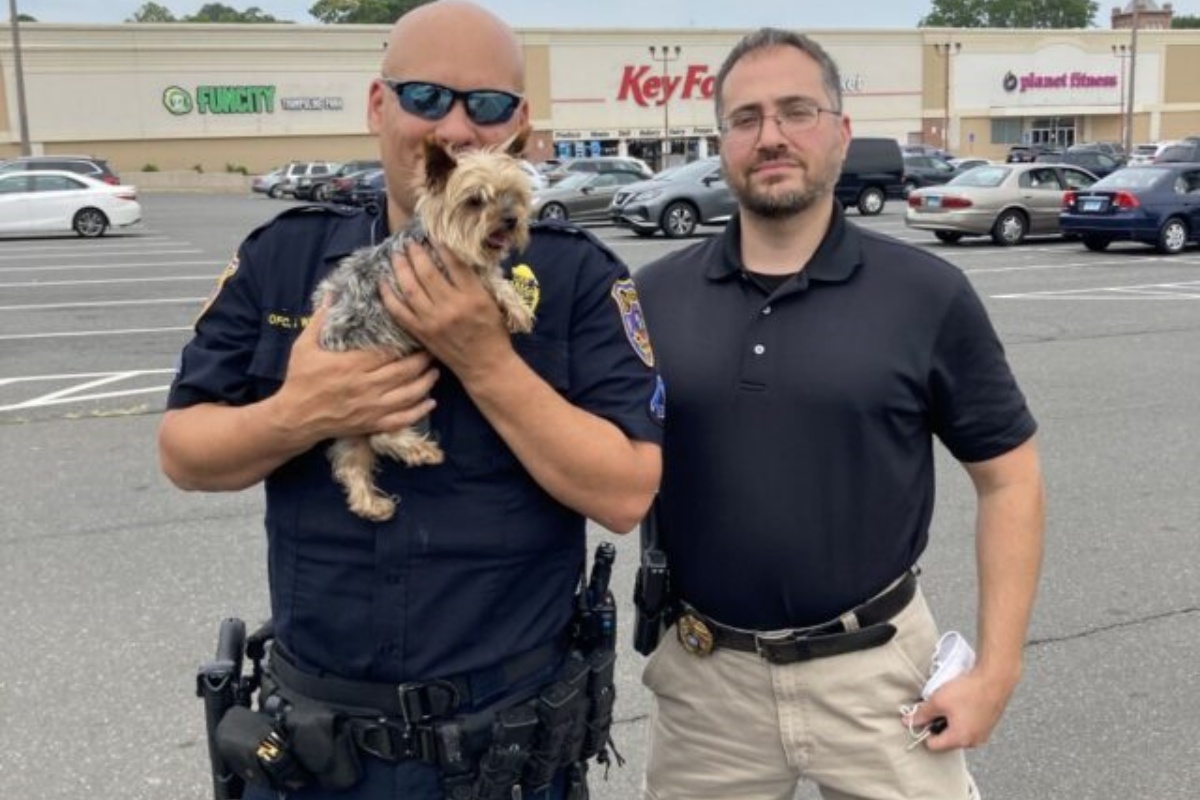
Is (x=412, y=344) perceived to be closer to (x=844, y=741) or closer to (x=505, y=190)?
(x=505, y=190)

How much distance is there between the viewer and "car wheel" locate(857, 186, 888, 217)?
98.0 feet

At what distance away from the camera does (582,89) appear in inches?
2315

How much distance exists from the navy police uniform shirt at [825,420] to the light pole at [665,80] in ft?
191

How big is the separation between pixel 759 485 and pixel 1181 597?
10.8ft

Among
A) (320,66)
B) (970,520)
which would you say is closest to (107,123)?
(320,66)

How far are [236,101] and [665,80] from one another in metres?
21.2

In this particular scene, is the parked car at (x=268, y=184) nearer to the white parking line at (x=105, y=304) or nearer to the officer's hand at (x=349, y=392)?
the white parking line at (x=105, y=304)

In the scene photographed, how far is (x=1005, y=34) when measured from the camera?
65938mm

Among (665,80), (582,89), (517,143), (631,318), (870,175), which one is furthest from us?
(665,80)

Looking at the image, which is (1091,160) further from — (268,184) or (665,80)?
(268,184)

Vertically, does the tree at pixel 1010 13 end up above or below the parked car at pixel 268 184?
above

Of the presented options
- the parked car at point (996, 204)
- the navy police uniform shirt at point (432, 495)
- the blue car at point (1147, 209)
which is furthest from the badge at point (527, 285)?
the parked car at point (996, 204)

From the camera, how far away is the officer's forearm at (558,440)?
1.74 metres

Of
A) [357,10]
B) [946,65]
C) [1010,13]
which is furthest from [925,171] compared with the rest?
[1010,13]
